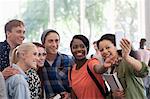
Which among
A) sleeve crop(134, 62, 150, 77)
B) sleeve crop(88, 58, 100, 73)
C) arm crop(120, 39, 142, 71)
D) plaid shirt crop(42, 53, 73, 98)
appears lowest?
plaid shirt crop(42, 53, 73, 98)

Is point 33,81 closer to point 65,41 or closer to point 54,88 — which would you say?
point 54,88

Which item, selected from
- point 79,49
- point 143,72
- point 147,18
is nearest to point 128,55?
point 143,72

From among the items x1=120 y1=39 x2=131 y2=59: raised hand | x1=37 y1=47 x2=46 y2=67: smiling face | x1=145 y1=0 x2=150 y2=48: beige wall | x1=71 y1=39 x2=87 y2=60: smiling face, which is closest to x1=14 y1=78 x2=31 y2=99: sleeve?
x1=37 y1=47 x2=46 y2=67: smiling face

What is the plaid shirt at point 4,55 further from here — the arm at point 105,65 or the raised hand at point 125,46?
the raised hand at point 125,46

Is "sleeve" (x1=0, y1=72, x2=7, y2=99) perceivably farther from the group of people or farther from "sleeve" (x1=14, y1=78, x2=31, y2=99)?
"sleeve" (x1=14, y1=78, x2=31, y2=99)

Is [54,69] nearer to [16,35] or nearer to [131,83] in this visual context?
[16,35]

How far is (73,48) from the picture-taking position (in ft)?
9.75

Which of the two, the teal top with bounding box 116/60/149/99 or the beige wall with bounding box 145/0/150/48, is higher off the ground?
the beige wall with bounding box 145/0/150/48

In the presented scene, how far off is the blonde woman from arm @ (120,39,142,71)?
0.75 meters

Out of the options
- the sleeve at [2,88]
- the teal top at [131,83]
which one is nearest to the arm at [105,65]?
the teal top at [131,83]

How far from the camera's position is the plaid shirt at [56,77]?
303cm

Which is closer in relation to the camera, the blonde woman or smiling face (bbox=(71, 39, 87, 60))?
the blonde woman

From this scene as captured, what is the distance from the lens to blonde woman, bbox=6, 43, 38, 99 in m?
2.39

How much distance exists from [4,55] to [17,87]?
3.07ft
